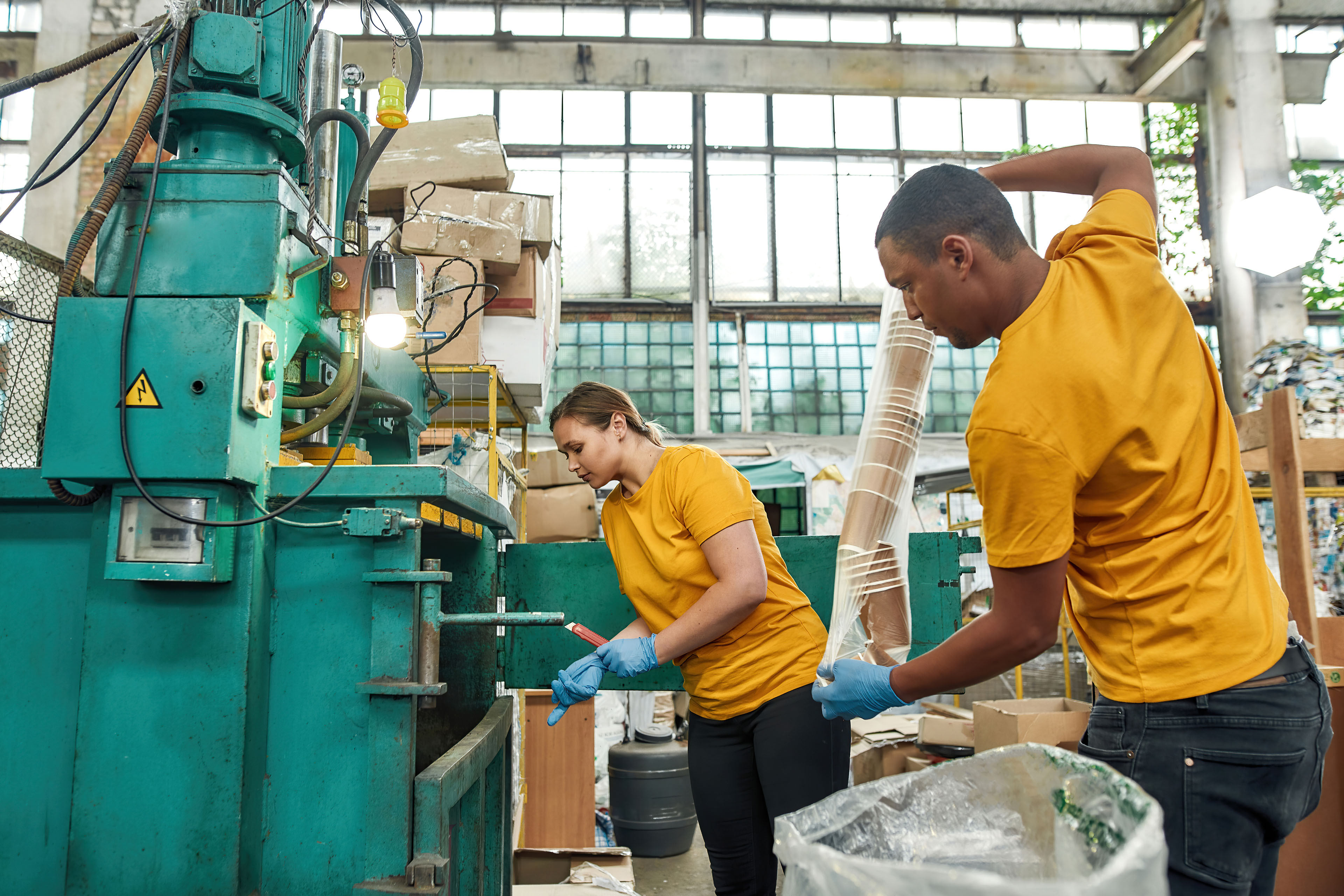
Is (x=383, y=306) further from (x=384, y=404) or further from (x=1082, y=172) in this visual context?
(x=1082, y=172)

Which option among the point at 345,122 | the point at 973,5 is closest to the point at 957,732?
the point at 345,122

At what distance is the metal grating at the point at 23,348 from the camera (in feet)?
6.31

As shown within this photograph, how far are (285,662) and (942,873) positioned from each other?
106 cm

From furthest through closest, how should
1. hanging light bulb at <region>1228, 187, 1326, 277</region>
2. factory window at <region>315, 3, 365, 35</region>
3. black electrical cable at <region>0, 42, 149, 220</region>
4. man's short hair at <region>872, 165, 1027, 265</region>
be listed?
factory window at <region>315, 3, 365, 35</region> → hanging light bulb at <region>1228, 187, 1326, 277</region> → black electrical cable at <region>0, 42, 149, 220</region> → man's short hair at <region>872, 165, 1027, 265</region>

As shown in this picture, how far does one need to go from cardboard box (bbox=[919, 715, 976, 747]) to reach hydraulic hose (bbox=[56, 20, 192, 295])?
395 centimetres

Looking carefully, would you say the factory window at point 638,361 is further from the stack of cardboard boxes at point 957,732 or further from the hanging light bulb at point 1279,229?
the hanging light bulb at point 1279,229

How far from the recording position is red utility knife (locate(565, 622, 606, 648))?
1.76 meters

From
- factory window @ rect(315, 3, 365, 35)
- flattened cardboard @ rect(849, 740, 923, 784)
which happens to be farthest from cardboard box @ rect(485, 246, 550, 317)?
factory window @ rect(315, 3, 365, 35)

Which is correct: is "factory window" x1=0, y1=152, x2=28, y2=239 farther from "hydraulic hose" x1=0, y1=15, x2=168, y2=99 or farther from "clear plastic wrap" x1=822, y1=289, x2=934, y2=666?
"clear plastic wrap" x1=822, y1=289, x2=934, y2=666

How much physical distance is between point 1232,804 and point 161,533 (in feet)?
4.84

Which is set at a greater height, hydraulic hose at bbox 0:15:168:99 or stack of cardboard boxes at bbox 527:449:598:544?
hydraulic hose at bbox 0:15:168:99

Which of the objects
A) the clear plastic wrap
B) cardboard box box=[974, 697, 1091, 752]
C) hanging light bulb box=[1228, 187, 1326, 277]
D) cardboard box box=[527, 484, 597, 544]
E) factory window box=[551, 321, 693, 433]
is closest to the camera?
the clear plastic wrap

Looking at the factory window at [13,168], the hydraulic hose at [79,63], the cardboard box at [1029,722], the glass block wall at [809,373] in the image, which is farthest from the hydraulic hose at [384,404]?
the factory window at [13,168]

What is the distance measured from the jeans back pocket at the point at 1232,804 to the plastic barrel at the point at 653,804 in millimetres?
3442
